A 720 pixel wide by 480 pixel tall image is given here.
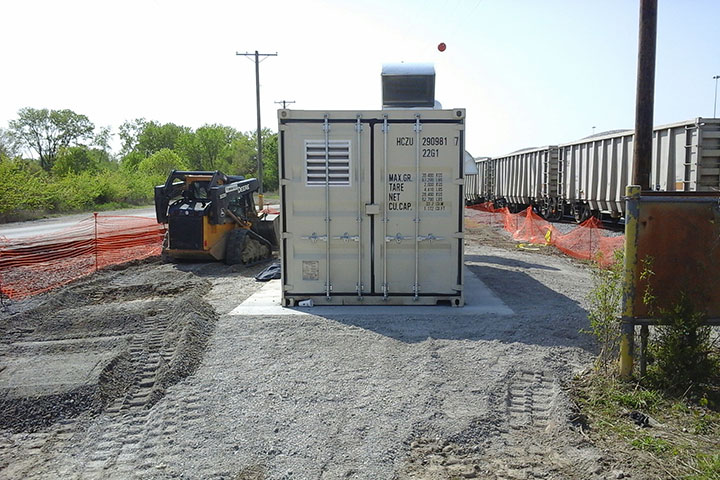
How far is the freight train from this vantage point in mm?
14930

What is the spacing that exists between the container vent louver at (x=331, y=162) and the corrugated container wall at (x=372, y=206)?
0.05 feet

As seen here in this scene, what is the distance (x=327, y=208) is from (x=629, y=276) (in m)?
4.38

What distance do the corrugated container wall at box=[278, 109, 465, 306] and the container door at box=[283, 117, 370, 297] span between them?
14 millimetres

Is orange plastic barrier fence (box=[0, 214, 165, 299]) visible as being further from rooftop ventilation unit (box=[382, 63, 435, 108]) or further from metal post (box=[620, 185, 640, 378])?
metal post (box=[620, 185, 640, 378])

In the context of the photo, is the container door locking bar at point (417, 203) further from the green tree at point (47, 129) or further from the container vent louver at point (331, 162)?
the green tree at point (47, 129)

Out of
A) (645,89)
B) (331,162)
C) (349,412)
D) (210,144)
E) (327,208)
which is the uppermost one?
(210,144)

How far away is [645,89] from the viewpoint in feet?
28.1

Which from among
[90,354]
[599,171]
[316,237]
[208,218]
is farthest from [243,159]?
[90,354]

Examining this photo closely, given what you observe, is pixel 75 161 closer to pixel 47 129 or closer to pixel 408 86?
pixel 47 129

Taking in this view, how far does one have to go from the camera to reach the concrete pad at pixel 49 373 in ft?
17.8

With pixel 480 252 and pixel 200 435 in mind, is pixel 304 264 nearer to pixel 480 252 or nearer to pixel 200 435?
pixel 200 435

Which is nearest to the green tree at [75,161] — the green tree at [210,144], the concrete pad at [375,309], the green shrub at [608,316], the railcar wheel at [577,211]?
the green tree at [210,144]

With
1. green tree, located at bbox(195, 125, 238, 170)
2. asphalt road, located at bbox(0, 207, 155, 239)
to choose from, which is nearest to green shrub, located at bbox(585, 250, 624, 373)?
asphalt road, located at bbox(0, 207, 155, 239)

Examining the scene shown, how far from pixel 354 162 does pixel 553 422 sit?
4829 mm
